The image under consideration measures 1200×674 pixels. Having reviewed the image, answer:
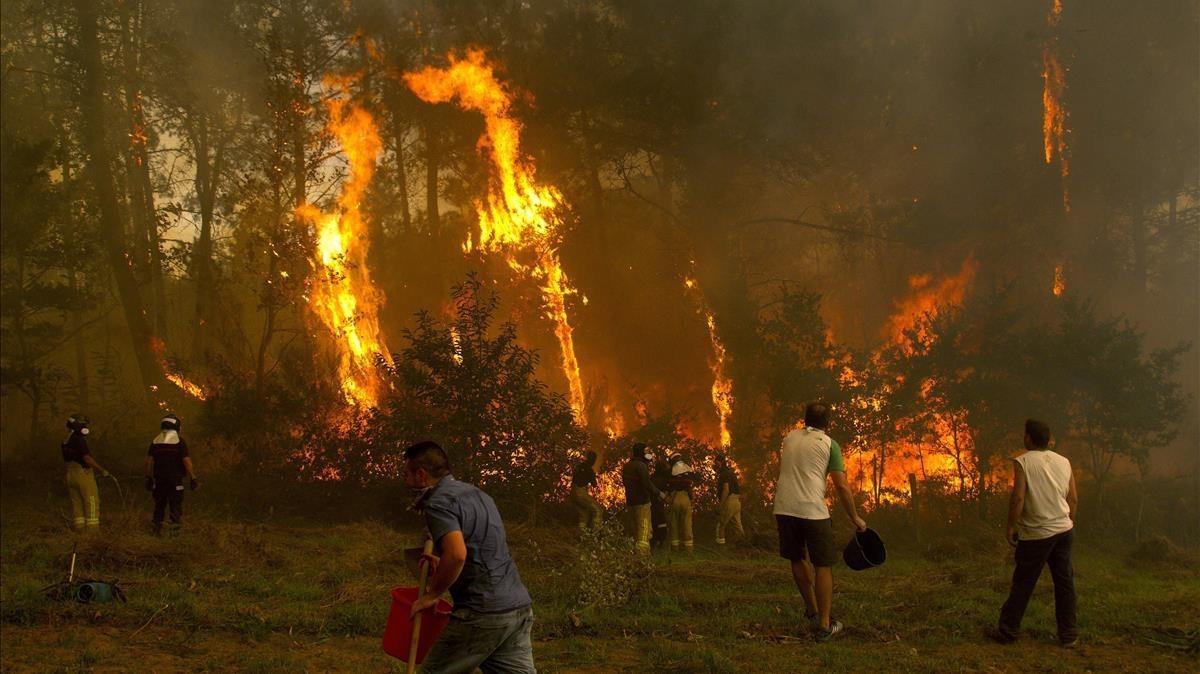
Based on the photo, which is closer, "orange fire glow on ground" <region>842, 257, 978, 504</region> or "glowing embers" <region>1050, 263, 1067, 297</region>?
"orange fire glow on ground" <region>842, 257, 978, 504</region>

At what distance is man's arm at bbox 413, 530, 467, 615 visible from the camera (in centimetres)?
462

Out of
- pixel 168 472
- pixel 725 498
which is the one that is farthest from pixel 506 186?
pixel 168 472

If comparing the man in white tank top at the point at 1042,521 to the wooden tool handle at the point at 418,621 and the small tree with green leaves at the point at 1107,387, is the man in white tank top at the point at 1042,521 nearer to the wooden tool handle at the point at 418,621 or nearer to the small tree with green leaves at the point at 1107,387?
the wooden tool handle at the point at 418,621

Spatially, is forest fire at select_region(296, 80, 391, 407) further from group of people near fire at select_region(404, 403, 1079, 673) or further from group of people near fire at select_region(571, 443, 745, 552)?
group of people near fire at select_region(404, 403, 1079, 673)

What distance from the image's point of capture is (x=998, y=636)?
8258 millimetres

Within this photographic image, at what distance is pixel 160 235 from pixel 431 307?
790 centimetres

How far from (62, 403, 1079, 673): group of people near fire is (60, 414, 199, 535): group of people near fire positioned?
16mm

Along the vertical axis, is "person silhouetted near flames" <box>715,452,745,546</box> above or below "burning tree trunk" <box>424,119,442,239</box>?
below

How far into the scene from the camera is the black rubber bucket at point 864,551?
795 cm

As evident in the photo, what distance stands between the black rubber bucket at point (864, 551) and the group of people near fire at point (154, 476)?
10.1 metres

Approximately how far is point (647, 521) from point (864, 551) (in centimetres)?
713

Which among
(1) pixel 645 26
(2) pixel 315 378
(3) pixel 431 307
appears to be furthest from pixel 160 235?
(1) pixel 645 26

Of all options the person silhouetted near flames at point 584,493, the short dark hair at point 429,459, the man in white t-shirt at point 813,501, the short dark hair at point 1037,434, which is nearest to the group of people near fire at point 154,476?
the person silhouetted near flames at point 584,493

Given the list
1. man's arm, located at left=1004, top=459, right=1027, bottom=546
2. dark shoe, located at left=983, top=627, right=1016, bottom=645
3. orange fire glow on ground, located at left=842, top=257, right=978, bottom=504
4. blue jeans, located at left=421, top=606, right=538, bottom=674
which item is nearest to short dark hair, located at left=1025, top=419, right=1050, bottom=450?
man's arm, located at left=1004, top=459, right=1027, bottom=546
